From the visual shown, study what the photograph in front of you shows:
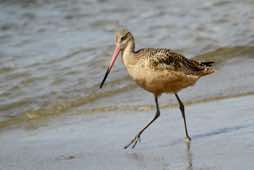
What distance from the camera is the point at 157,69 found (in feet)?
22.1

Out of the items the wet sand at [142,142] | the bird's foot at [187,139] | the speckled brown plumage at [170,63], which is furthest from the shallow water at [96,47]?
the bird's foot at [187,139]

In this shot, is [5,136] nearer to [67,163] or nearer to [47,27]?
[67,163]

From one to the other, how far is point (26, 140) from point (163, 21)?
4735mm

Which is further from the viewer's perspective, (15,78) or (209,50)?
(209,50)

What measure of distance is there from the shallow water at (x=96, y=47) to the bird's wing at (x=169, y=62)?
2.97 ft

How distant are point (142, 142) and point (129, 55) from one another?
0.83 metres

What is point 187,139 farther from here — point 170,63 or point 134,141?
point 170,63

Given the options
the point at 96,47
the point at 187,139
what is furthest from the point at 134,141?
the point at 96,47

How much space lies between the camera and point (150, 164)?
19.0 feet

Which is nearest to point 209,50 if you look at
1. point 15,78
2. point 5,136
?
point 15,78

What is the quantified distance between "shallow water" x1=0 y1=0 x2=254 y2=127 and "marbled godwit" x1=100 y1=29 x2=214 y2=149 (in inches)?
36.0

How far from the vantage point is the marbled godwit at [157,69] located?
671cm

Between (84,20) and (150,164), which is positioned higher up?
(150,164)

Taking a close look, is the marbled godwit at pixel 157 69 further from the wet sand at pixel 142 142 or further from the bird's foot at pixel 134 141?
the wet sand at pixel 142 142
